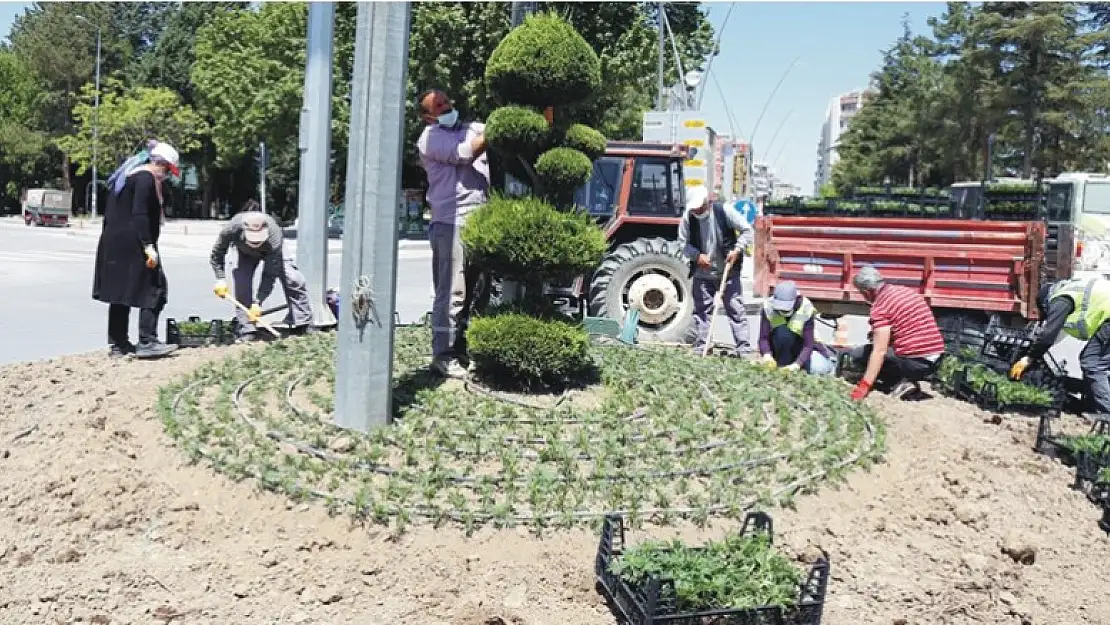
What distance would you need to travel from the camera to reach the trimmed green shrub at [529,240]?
632cm

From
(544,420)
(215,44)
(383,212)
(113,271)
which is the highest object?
(215,44)

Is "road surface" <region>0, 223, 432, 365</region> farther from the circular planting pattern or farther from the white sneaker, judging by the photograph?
the white sneaker

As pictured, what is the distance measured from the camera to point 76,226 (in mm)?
41938

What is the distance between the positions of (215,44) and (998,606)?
5061 centimetres

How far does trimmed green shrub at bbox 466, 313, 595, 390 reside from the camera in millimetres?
6500

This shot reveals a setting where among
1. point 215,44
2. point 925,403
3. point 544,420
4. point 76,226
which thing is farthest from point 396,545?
point 215,44

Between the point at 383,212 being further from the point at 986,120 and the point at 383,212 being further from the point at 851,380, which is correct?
the point at 986,120

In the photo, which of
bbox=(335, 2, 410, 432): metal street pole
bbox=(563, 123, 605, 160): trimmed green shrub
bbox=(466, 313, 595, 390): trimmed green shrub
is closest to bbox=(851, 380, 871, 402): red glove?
bbox=(466, 313, 595, 390): trimmed green shrub

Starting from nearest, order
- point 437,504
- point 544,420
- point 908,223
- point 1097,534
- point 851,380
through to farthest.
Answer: point 437,504 < point 1097,534 < point 544,420 < point 851,380 < point 908,223

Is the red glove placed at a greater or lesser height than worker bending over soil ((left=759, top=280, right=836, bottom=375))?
lesser

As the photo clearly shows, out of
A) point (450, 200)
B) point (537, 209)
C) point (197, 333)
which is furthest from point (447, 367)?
point (197, 333)

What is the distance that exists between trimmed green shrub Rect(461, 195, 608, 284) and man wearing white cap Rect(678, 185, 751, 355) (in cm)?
334

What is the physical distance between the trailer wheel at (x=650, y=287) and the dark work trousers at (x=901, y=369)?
3.32m

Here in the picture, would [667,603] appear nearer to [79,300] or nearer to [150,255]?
[150,255]
